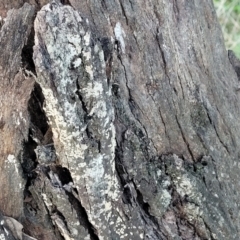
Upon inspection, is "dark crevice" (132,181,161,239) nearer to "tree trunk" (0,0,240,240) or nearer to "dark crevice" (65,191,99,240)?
"tree trunk" (0,0,240,240)

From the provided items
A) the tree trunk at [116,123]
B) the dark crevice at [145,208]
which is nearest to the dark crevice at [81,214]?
the tree trunk at [116,123]

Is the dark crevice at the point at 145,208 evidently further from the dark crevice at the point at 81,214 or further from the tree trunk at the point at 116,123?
the dark crevice at the point at 81,214

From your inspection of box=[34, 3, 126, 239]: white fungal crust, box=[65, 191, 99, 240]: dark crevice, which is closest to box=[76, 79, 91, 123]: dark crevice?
box=[34, 3, 126, 239]: white fungal crust

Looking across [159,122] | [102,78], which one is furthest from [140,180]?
[102,78]

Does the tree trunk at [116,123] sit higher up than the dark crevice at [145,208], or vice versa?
the tree trunk at [116,123]

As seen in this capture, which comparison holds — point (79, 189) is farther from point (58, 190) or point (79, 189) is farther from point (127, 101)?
point (127, 101)

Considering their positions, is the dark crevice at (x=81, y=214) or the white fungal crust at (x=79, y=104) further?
the dark crevice at (x=81, y=214)
